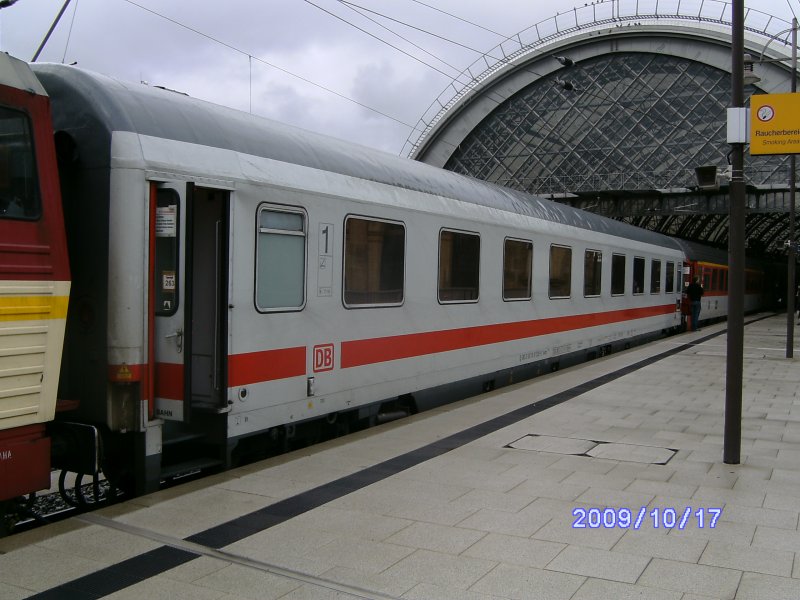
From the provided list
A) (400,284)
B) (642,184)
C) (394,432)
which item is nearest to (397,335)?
(400,284)

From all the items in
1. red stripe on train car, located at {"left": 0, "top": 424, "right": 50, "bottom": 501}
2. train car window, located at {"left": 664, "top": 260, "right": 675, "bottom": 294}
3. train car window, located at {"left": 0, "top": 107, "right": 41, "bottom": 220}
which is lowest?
red stripe on train car, located at {"left": 0, "top": 424, "right": 50, "bottom": 501}

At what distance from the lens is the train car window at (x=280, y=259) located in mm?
6473

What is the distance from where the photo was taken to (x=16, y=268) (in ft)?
15.1

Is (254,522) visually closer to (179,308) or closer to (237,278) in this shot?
(179,308)

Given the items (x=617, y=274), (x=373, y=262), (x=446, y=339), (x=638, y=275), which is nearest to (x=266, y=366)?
(x=373, y=262)

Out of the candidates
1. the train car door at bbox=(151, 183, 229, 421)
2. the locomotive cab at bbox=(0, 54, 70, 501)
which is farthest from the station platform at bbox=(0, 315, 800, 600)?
the train car door at bbox=(151, 183, 229, 421)

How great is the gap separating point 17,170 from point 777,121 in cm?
786

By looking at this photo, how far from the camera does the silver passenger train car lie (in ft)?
18.1

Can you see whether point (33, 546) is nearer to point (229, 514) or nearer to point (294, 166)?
point (229, 514)

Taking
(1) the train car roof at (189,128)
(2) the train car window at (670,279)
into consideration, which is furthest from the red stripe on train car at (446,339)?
(2) the train car window at (670,279)

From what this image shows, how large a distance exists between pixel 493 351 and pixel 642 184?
44.4 m

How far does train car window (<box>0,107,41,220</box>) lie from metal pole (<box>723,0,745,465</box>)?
581 centimetres

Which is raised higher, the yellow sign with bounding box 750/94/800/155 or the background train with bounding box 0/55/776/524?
the yellow sign with bounding box 750/94/800/155

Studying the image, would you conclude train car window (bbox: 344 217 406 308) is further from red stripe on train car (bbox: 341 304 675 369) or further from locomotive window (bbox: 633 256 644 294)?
locomotive window (bbox: 633 256 644 294)
